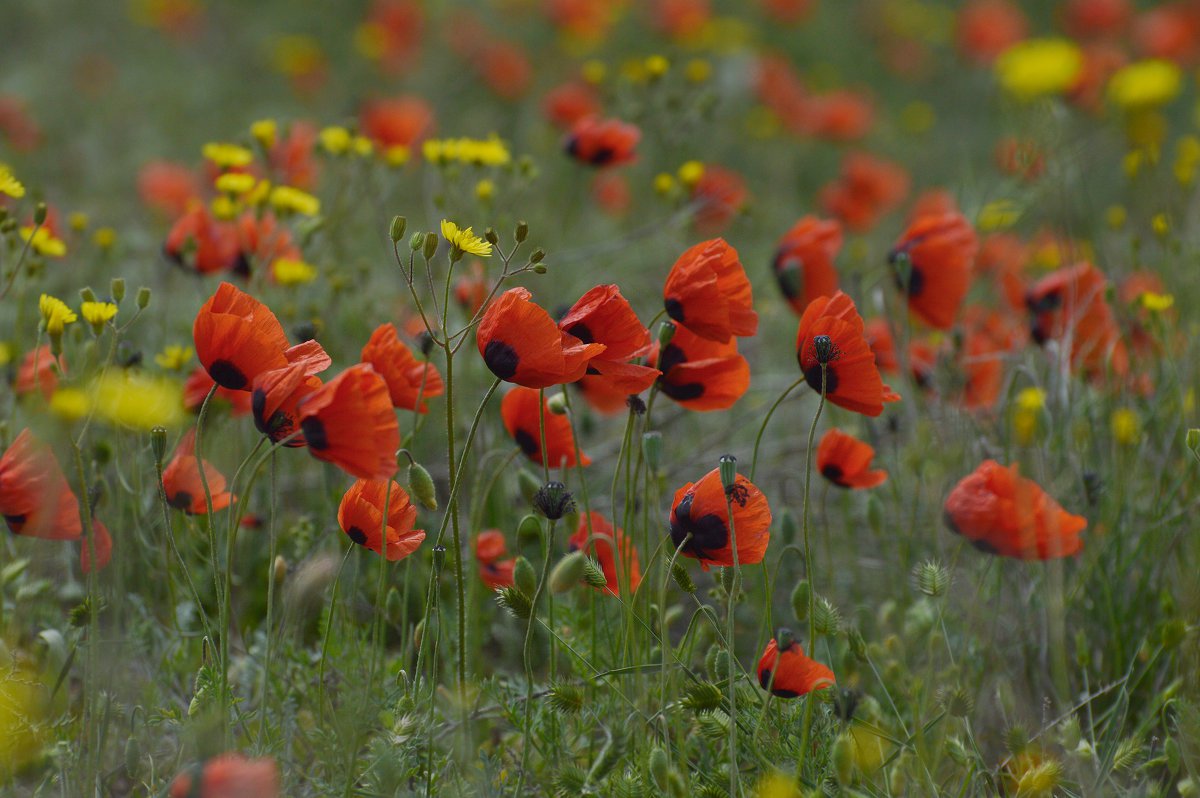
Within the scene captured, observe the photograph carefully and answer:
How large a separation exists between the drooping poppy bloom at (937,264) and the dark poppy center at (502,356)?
1126 mm

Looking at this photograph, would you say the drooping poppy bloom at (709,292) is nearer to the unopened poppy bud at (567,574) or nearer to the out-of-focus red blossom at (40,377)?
the unopened poppy bud at (567,574)

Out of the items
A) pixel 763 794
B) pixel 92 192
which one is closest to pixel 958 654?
pixel 763 794

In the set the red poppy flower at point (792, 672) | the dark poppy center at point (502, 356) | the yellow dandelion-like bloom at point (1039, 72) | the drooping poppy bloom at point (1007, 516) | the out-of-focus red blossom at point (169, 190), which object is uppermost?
the yellow dandelion-like bloom at point (1039, 72)

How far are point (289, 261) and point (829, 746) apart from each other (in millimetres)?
1572

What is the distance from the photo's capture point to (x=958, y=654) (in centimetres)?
221

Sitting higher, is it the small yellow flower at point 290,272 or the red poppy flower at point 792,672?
the small yellow flower at point 290,272

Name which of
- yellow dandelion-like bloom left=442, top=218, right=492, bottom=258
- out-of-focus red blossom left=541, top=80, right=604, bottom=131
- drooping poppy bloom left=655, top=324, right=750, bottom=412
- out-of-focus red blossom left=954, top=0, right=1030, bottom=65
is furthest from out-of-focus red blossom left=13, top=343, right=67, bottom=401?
out-of-focus red blossom left=954, top=0, right=1030, bottom=65

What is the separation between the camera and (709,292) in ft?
5.47

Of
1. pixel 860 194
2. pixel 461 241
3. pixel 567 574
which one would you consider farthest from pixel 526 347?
pixel 860 194

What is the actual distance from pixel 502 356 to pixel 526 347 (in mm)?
34

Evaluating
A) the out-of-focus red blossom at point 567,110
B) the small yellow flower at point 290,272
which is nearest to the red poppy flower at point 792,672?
the small yellow flower at point 290,272

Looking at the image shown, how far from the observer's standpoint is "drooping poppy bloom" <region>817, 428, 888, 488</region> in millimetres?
1906

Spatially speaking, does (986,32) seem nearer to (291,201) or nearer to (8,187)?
(291,201)

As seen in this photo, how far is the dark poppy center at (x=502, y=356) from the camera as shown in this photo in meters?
1.49
